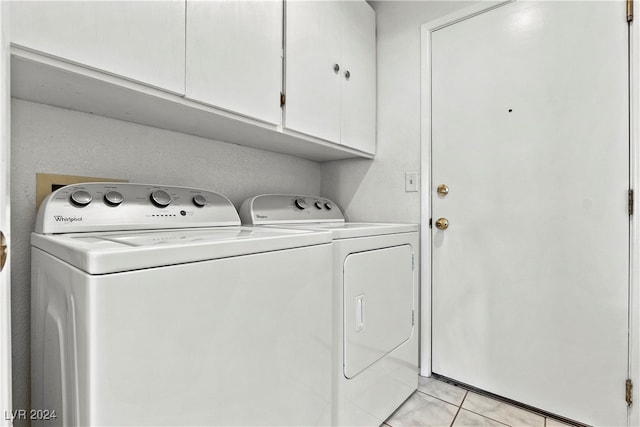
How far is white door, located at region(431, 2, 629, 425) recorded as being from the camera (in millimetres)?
1355

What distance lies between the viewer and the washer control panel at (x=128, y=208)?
98 centimetres

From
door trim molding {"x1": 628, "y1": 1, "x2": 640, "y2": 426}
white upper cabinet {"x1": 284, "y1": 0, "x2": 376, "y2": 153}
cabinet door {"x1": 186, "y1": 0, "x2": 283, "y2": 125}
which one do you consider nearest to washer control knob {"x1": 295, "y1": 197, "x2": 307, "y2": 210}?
white upper cabinet {"x1": 284, "y1": 0, "x2": 376, "y2": 153}

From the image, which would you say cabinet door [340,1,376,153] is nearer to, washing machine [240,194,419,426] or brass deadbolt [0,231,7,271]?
washing machine [240,194,419,426]

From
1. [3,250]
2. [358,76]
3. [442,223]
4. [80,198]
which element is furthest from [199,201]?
[442,223]

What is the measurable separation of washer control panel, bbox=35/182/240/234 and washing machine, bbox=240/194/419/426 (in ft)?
0.87

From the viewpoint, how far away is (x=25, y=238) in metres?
1.06

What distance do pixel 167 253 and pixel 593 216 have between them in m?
1.71

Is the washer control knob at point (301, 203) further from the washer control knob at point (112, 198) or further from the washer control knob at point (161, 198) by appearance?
the washer control knob at point (112, 198)

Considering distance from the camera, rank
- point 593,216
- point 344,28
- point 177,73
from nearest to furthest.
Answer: point 177,73 < point 593,216 < point 344,28

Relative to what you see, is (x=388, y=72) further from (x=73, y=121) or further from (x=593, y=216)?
(x=73, y=121)

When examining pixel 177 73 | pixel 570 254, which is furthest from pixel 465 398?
pixel 177 73

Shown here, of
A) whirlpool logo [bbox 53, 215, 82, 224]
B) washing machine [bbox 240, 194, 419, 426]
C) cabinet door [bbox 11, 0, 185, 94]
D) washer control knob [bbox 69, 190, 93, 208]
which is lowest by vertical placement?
washing machine [bbox 240, 194, 419, 426]

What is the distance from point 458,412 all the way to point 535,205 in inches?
42.4

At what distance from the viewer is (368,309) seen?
130 cm
